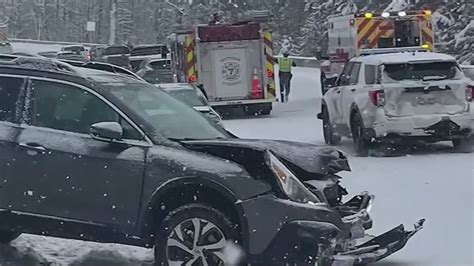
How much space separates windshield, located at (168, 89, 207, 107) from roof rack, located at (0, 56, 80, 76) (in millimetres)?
8331

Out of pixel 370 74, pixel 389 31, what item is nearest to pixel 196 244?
pixel 370 74

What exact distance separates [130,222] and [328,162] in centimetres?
175

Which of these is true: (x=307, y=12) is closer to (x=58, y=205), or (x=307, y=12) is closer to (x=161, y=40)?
(x=161, y=40)

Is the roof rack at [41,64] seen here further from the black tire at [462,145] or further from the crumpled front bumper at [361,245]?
the black tire at [462,145]

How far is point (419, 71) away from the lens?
1443 cm

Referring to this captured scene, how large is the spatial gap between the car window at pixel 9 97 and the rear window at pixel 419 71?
811 cm

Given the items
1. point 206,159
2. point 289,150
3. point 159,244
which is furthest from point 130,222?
point 289,150

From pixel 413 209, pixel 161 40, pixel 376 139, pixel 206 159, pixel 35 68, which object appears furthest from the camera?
pixel 161 40

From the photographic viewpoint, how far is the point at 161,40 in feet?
298

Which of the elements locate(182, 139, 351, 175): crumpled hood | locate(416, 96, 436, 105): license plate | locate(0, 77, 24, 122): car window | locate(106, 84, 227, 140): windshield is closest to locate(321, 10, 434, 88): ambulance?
locate(416, 96, 436, 105): license plate

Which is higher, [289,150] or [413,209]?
[289,150]

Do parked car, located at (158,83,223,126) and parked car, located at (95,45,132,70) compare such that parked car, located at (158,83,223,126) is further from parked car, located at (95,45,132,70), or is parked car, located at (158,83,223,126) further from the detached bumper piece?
parked car, located at (95,45,132,70)

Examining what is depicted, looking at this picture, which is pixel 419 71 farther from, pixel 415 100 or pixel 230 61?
pixel 230 61

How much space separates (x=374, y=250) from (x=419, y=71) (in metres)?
7.61
